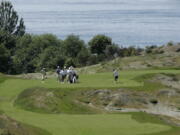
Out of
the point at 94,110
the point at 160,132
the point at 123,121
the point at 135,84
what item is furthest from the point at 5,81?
the point at 160,132

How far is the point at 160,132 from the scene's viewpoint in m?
34.8

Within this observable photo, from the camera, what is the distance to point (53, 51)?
143 meters

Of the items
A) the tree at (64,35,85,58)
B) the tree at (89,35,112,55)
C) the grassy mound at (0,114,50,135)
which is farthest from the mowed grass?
the tree at (64,35,85,58)

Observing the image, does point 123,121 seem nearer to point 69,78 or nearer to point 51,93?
point 51,93

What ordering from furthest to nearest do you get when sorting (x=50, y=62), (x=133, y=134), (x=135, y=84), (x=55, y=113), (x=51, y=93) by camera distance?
(x=50, y=62), (x=135, y=84), (x=51, y=93), (x=55, y=113), (x=133, y=134)

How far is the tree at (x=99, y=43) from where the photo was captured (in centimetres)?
14162

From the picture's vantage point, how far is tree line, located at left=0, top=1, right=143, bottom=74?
441 ft

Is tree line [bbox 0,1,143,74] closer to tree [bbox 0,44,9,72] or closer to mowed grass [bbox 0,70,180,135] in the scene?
tree [bbox 0,44,9,72]

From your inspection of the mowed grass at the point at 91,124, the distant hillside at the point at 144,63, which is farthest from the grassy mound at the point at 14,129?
the distant hillside at the point at 144,63

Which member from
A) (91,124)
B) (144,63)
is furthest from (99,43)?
(91,124)

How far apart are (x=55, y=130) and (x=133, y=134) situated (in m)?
4.63

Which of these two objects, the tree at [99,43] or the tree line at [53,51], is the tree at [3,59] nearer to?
the tree line at [53,51]

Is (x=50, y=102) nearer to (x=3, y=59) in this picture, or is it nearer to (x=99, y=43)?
(x=3, y=59)

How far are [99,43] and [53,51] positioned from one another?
443 inches
